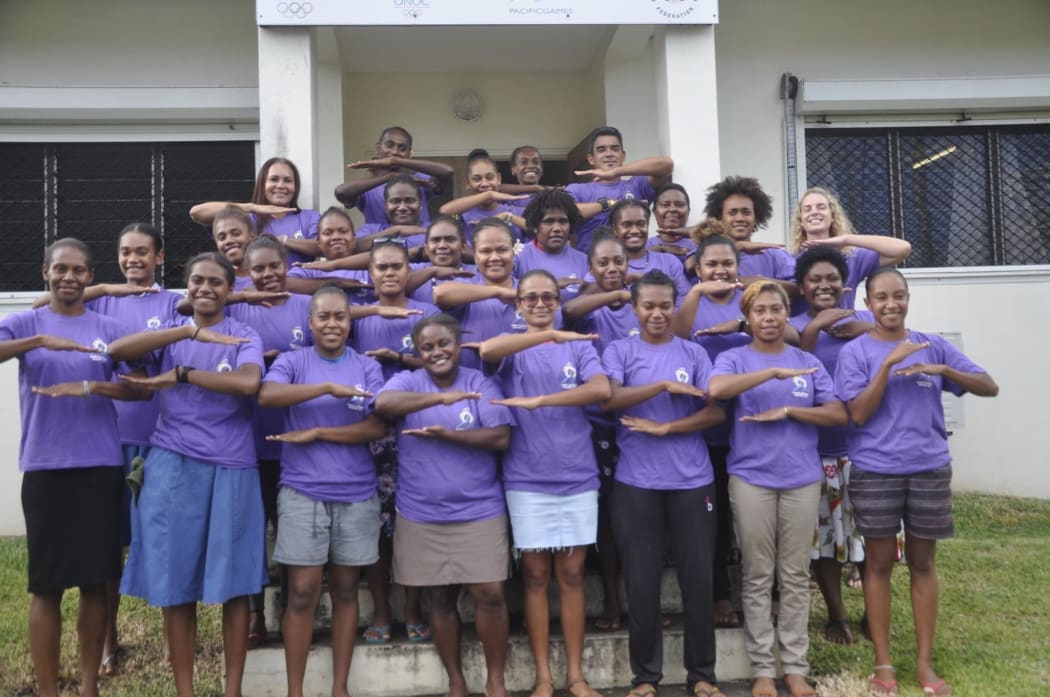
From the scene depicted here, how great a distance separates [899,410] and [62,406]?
138 inches

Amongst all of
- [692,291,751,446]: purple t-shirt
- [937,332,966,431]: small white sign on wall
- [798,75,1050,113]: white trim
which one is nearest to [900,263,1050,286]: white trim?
[937,332,966,431]: small white sign on wall

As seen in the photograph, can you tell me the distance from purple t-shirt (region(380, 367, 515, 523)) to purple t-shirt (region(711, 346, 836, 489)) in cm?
102

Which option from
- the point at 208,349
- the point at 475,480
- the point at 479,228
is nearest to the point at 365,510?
the point at 475,480

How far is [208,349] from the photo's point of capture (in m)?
3.84

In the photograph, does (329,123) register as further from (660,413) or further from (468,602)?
(660,413)

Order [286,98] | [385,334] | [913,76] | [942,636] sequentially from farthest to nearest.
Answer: [913,76], [286,98], [942,636], [385,334]

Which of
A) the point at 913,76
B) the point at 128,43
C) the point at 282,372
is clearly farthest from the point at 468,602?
the point at 913,76

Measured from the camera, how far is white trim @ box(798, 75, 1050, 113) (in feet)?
25.5

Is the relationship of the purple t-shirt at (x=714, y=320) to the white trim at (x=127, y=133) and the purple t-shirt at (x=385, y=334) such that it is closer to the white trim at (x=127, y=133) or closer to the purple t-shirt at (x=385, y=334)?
the purple t-shirt at (x=385, y=334)

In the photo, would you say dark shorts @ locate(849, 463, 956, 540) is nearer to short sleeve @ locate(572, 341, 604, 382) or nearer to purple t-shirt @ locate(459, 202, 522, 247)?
short sleeve @ locate(572, 341, 604, 382)

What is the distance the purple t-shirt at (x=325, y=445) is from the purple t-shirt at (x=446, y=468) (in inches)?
5.7

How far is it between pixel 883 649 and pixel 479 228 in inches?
104

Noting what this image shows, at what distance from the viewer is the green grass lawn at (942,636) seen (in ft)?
13.7

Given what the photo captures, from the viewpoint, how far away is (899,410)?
3.99 meters
